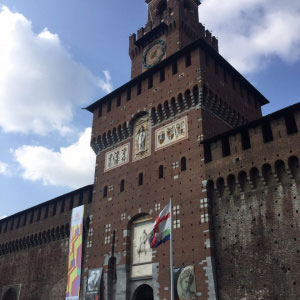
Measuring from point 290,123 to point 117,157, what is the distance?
1444 centimetres

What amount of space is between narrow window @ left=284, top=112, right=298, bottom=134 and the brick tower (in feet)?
13.5

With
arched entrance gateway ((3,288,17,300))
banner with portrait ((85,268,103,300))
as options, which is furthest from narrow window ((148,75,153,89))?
arched entrance gateway ((3,288,17,300))

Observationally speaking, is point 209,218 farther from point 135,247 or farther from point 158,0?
point 158,0

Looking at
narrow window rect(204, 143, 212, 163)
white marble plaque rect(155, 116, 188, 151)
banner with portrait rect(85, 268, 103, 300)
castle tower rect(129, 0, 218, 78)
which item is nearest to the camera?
narrow window rect(204, 143, 212, 163)

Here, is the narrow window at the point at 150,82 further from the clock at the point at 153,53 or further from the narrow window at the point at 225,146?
the narrow window at the point at 225,146

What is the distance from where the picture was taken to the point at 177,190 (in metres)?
23.5

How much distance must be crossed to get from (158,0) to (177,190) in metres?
22.3

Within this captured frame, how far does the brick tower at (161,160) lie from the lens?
72.1ft

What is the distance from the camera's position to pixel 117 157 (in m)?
29.4

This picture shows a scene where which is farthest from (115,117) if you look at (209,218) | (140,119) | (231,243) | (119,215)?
(231,243)

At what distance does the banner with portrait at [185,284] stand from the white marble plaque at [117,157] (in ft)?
34.5

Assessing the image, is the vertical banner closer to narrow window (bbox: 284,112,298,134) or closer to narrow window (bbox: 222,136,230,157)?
narrow window (bbox: 222,136,230,157)

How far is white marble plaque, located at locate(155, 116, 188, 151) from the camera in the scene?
81.8 feet

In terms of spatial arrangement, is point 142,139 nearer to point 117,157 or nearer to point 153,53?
point 117,157
